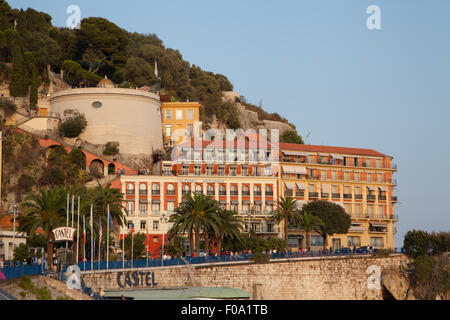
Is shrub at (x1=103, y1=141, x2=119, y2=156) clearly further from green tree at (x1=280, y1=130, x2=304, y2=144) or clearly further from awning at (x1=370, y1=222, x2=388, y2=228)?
awning at (x1=370, y1=222, x2=388, y2=228)

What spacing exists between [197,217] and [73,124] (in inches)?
1281

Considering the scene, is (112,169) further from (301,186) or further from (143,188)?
(301,186)

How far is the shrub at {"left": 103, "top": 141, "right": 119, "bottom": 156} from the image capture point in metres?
106

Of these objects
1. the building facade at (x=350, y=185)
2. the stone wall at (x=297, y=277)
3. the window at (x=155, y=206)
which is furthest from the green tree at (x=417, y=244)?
the window at (x=155, y=206)

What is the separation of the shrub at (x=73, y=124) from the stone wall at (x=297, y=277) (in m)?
37.6

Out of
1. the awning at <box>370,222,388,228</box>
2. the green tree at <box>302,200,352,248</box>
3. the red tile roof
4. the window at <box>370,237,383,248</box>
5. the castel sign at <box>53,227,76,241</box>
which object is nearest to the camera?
the castel sign at <box>53,227,76,241</box>

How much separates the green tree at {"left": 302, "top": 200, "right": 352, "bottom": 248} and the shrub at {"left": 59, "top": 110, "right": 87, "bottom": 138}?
32.4m

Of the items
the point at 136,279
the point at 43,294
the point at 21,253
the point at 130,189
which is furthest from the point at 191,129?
the point at 43,294

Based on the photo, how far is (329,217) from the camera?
9925 cm

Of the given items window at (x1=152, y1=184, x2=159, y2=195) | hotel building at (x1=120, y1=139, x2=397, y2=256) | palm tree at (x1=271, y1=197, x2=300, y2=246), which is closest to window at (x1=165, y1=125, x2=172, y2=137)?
hotel building at (x1=120, y1=139, x2=397, y2=256)

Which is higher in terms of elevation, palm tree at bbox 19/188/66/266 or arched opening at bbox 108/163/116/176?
arched opening at bbox 108/163/116/176

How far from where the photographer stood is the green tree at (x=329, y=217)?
9869cm

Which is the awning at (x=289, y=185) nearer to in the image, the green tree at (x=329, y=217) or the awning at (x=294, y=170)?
the awning at (x=294, y=170)
